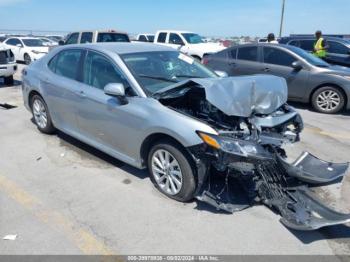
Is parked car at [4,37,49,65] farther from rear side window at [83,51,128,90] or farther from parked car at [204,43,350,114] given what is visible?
rear side window at [83,51,128,90]

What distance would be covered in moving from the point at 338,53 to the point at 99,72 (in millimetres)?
10258

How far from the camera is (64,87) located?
4906mm

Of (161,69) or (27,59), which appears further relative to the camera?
(27,59)

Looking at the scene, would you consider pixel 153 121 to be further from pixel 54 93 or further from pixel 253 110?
pixel 54 93

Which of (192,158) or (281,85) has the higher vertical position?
(281,85)

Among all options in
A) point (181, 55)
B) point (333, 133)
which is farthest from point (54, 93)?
point (333, 133)

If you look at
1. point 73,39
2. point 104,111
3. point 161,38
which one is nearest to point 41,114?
point 104,111

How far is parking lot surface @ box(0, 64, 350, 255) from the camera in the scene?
9.93 ft

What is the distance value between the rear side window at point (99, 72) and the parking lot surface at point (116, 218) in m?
1.18

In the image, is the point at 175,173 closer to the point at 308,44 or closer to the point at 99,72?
the point at 99,72

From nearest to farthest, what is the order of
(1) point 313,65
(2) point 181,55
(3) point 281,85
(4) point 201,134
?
1. (4) point 201,134
2. (3) point 281,85
3. (2) point 181,55
4. (1) point 313,65

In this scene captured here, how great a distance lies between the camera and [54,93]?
5.17m

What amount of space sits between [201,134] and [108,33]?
10.1 metres

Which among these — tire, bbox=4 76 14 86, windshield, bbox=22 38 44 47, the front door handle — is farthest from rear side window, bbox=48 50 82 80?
windshield, bbox=22 38 44 47
